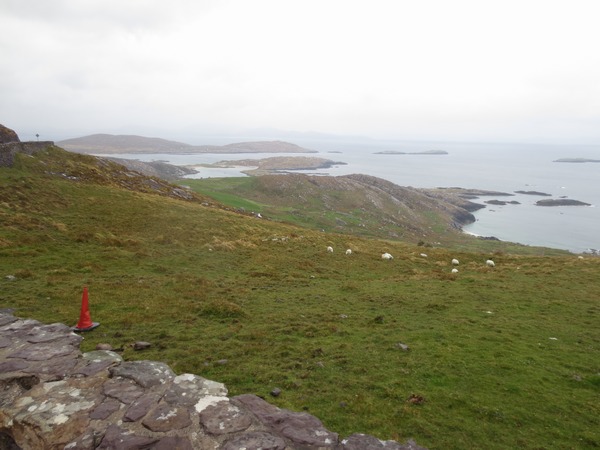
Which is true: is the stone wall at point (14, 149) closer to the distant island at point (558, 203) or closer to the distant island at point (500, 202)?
the distant island at point (500, 202)

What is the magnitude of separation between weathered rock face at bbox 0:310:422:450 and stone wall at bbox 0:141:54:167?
33.7m

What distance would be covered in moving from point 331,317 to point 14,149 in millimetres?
38891

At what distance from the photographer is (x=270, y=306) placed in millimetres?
17078

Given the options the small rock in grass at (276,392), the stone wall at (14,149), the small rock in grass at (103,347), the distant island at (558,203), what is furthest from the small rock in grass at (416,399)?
the distant island at (558,203)

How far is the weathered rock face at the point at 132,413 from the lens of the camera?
6723 millimetres

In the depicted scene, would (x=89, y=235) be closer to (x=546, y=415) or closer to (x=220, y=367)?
(x=220, y=367)

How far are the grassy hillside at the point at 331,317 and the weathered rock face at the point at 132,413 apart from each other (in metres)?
1.18

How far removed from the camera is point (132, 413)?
7.31m

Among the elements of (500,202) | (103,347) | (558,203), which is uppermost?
(103,347)

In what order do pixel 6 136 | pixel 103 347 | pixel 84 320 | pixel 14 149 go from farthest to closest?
pixel 6 136 → pixel 14 149 → pixel 84 320 → pixel 103 347

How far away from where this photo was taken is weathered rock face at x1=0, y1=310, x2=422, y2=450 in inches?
265

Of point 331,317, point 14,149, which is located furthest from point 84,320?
point 14,149

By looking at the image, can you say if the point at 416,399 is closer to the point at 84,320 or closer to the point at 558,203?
the point at 84,320

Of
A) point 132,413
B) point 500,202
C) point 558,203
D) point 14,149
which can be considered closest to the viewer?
point 132,413
